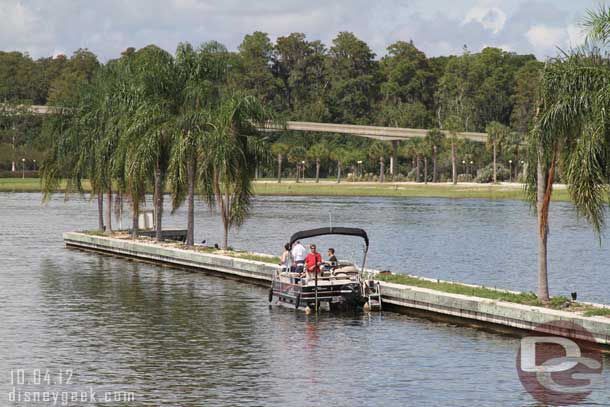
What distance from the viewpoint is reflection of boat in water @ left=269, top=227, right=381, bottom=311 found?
3600 centimetres

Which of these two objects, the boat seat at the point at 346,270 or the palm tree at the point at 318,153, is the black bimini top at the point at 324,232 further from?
the palm tree at the point at 318,153

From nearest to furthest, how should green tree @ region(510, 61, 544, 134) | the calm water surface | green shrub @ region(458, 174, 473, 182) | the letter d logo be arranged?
the letter d logo, the calm water surface, green shrub @ region(458, 174, 473, 182), green tree @ region(510, 61, 544, 134)

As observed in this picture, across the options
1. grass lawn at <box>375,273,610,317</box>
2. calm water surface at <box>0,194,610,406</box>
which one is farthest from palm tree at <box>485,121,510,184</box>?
grass lawn at <box>375,273,610,317</box>

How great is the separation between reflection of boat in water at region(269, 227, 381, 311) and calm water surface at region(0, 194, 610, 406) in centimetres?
67

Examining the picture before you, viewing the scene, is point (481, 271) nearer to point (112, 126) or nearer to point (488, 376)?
point (112, 126)

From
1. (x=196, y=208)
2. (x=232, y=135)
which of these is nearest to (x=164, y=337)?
(x=232, y=135)

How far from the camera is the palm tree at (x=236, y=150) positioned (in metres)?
49.6

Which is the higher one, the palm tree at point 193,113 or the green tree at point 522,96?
the green tree at point 522,96

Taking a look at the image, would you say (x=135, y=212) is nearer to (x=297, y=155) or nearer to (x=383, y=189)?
(x=383, y=189)

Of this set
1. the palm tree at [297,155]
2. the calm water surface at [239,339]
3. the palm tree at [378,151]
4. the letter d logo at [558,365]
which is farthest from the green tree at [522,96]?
the letter d logo at [558,365]

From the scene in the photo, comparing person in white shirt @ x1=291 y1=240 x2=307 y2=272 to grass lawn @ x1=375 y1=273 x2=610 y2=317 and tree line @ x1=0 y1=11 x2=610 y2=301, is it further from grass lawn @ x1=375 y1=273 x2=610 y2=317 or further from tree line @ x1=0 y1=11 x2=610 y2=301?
tree line @ x1=0 y1=11 x2=610 y2=301

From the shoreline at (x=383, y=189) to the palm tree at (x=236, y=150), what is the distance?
81.6m

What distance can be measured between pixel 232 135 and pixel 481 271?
13.5m

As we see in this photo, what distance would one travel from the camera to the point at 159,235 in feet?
189
